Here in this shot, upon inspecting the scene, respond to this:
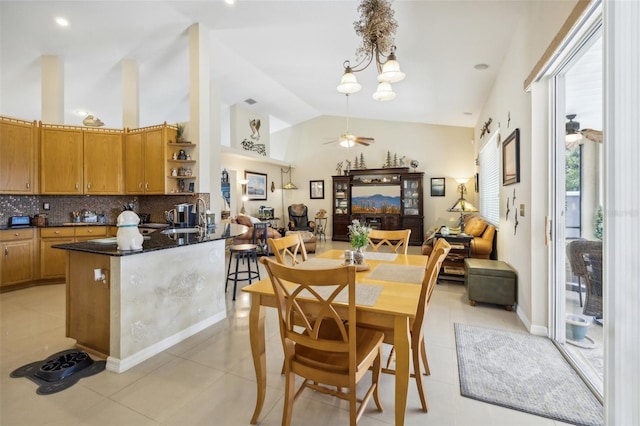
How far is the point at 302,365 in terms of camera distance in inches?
57.2

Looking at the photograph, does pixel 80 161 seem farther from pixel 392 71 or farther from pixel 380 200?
pixel 380 200

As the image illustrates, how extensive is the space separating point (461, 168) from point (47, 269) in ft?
29.7

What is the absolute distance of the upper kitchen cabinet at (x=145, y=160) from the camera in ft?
14.8

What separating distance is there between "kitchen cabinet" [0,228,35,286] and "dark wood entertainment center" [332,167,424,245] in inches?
269

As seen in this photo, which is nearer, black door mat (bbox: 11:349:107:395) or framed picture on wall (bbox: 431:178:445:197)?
black door mat (bbox: 11:349:107:395)

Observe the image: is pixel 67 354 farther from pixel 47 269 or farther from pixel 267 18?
pixel 267 18

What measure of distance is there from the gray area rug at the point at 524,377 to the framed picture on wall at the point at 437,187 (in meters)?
5.99

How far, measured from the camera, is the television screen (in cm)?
855

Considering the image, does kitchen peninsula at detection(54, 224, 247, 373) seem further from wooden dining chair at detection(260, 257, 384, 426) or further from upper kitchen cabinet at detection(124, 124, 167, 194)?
upper kitchen cabinet at detection(124, 124, 167, 194)

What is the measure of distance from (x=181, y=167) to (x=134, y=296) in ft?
9.54

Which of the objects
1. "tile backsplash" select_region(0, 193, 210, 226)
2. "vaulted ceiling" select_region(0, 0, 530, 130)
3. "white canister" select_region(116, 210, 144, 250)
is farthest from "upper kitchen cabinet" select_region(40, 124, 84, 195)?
"white canister" select_region(116, 210, 144, 250)

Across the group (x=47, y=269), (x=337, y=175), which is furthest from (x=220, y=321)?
(x=337, y=175)

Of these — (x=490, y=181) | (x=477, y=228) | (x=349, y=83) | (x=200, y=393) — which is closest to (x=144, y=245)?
(x=200, y=393)

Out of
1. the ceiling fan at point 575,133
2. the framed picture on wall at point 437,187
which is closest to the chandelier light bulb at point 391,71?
the ceiling fan at point 575,133
